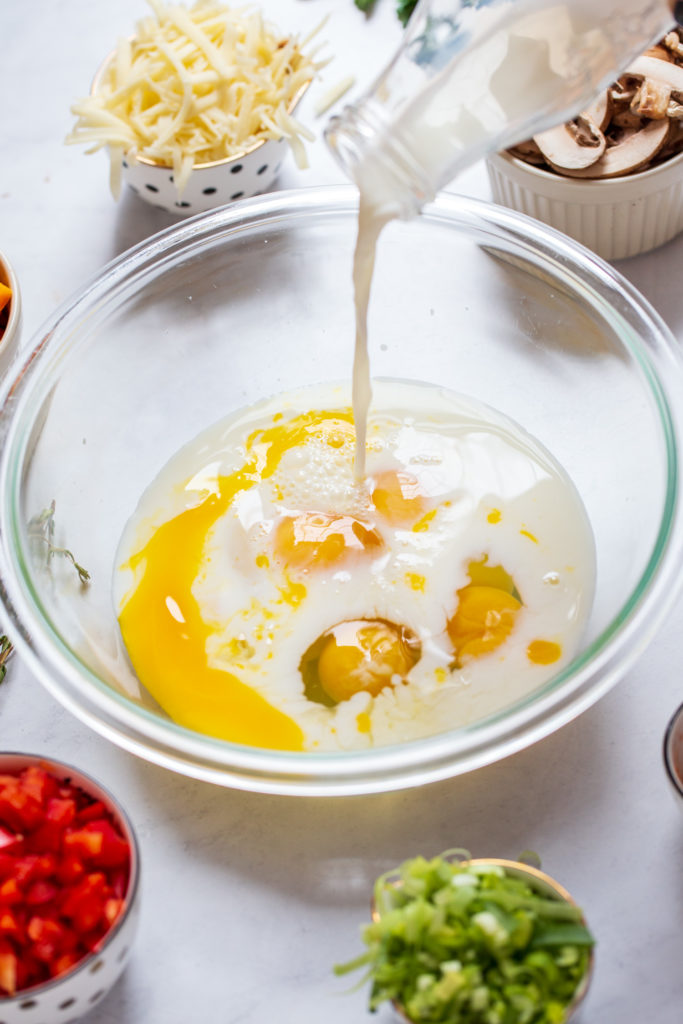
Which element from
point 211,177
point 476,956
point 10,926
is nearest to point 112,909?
point 10,926

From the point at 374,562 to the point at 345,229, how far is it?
0.89 meters

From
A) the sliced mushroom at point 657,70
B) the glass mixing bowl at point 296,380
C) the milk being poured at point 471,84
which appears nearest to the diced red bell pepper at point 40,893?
the glass mixing bowl at point 296,380

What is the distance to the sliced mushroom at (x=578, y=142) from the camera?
2705 millimetres

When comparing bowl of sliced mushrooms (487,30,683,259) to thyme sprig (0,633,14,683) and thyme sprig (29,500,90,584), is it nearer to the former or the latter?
thyme sprig (29,500,90,584)

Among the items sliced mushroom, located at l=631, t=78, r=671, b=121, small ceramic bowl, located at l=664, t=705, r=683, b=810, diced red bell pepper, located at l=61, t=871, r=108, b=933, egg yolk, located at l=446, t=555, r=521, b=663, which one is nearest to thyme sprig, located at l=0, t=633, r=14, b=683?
diced red bell pepper, located at l=61, t=871, r=108, b=933

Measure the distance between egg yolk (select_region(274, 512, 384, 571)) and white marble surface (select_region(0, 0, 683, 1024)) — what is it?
0.55 metres

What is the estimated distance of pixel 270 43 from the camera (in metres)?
3.06

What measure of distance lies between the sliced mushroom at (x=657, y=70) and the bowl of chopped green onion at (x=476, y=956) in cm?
194

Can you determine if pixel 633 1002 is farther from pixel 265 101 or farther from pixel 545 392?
pixel 265 101

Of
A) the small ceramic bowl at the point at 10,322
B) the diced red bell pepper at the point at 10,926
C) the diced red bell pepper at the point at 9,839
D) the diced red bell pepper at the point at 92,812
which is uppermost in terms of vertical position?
the small ceramic bowl at the point at 10,322

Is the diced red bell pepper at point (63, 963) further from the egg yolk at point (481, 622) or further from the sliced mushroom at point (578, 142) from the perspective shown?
the sliced mushroom at point (578, 142)

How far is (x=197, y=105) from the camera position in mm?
2928

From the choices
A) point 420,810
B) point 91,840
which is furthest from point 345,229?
point 91,840

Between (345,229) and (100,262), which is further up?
(345,229)
